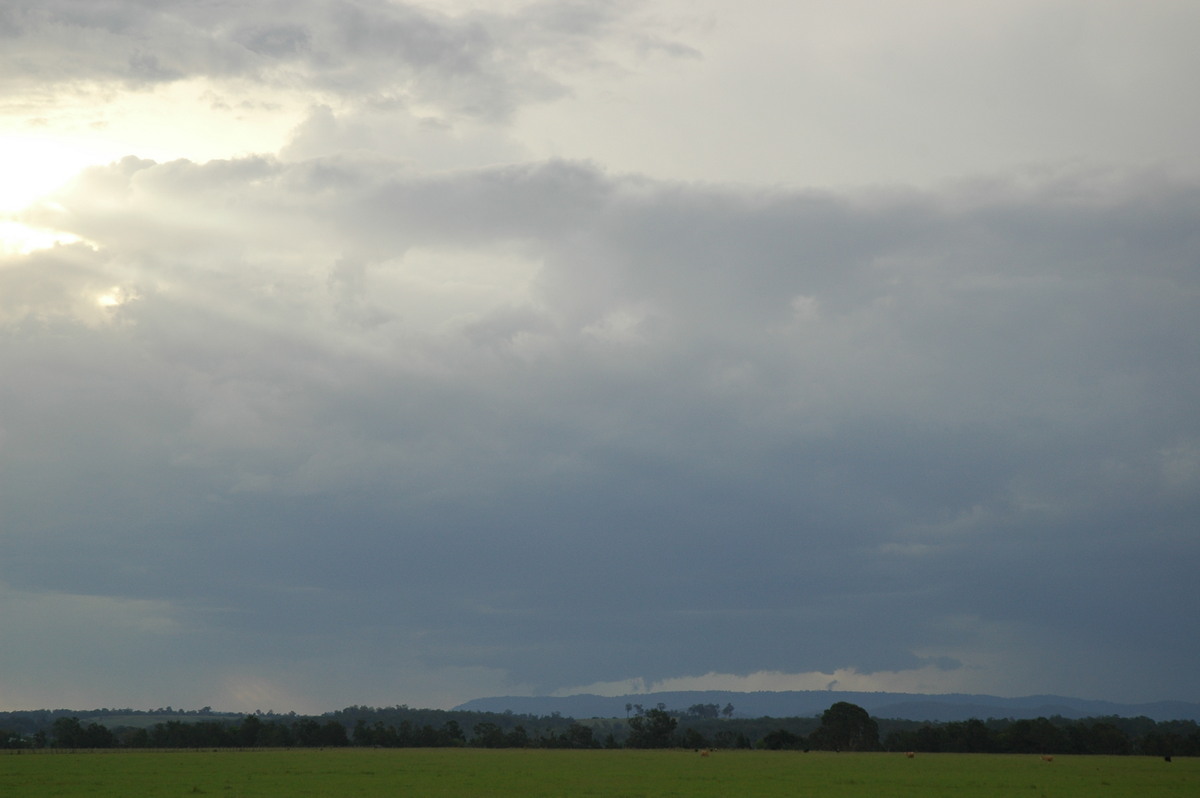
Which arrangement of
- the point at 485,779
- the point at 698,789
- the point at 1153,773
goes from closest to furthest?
the point at 698,789 < the point at 485,779 < the point at 1153,773

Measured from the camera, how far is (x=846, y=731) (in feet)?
603

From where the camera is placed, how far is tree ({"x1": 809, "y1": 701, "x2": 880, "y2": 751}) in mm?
183125

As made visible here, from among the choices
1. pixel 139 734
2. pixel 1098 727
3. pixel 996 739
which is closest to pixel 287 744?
pixel 139 734

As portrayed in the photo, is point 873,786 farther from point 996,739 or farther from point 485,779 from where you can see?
point 996,739

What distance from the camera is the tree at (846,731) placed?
183m

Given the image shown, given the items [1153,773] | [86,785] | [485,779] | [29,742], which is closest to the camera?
[86,785]

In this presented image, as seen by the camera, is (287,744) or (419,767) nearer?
(419,767)

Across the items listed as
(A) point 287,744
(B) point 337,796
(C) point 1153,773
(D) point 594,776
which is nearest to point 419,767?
(D) point 594,776

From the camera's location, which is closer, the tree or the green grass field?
the green grass field

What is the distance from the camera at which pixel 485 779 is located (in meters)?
77.8

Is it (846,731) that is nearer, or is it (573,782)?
(573,782)

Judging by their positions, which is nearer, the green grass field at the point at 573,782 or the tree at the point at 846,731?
the green grass field at the point at 573,782

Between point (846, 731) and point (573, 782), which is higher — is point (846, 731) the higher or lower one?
the lower one

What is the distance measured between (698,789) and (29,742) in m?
169
